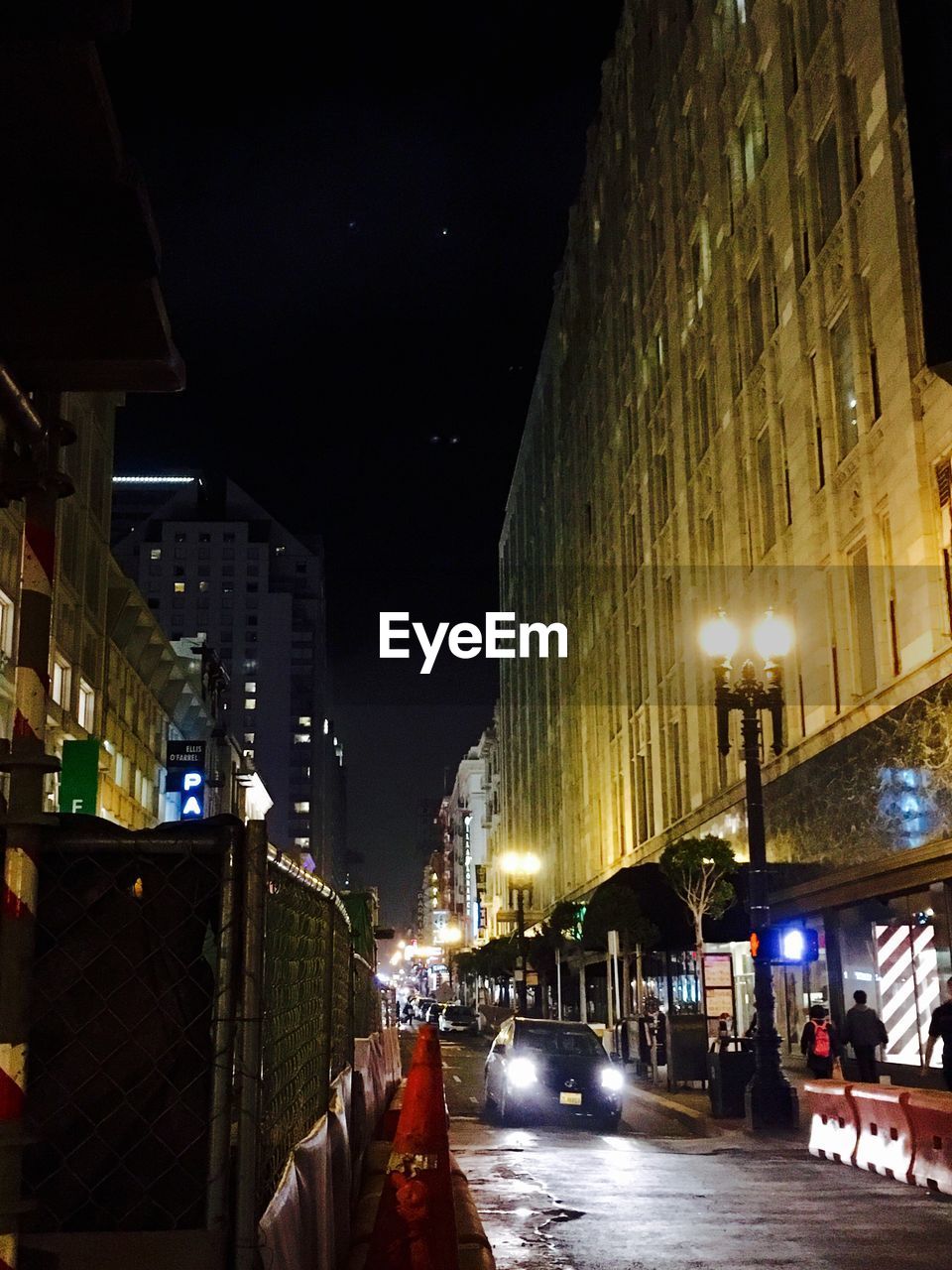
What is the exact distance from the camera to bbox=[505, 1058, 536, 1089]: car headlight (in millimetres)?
19734

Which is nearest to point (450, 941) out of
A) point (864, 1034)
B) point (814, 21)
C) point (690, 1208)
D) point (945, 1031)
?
point (814, 21)

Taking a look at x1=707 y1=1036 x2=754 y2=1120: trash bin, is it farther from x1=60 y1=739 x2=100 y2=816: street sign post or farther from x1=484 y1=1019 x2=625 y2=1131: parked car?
x1=60 y1=739 x2=100 y2=816: street sign post

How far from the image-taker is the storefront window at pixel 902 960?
71.6 ft

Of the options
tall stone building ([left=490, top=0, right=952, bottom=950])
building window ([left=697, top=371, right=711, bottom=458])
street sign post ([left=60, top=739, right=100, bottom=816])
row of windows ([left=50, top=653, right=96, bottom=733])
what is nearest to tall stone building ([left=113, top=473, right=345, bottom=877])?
tall stone building ([left=490, top=0, right=952, bottom=950])

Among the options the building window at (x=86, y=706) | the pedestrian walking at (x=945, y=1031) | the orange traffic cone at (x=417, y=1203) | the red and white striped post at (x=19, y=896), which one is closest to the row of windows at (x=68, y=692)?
the building window at (x=86, y=706)

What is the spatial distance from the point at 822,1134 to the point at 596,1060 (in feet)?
17.4

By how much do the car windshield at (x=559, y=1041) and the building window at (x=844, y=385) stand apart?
12.0 m

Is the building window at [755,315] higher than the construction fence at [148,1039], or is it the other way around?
the building window at [755,315]

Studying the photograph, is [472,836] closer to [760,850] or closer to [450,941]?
[450,941]

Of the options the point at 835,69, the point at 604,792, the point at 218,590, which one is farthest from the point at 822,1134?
the point at 218,590

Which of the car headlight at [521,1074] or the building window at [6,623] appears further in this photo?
the building window at [6,623]

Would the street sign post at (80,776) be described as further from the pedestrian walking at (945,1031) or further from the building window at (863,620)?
the pedestrian walking at (945,1031)

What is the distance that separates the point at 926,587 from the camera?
2094 cm

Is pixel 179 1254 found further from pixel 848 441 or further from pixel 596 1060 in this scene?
pixel 848 441
